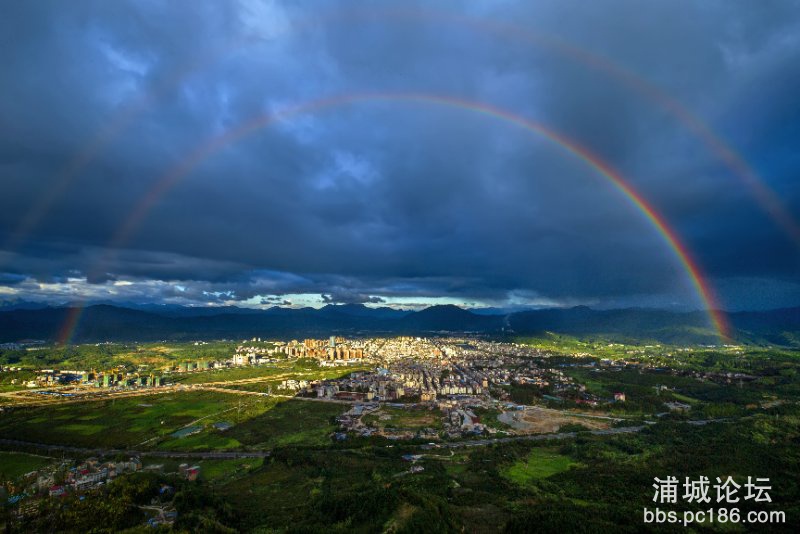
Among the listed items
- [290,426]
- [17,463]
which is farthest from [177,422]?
[17,463]

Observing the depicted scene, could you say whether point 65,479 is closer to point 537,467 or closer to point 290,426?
point 290,426

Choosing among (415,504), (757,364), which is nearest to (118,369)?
(415,504)

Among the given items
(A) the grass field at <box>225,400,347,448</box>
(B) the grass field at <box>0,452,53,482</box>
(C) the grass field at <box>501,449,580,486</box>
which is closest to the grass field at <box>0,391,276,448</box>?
(A) the grass field at <box>225,400,347,448</box>

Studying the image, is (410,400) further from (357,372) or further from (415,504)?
(415,504)

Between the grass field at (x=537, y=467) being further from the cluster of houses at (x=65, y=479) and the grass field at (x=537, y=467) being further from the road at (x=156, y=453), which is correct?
the cluster of houses at (x=65, y=479)

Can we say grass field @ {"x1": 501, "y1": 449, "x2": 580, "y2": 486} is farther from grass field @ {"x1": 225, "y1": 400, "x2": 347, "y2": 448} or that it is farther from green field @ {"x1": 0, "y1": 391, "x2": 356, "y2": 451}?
green field @ {"x1": 0, "y1": 391, "x2": 356, "y2": 451}

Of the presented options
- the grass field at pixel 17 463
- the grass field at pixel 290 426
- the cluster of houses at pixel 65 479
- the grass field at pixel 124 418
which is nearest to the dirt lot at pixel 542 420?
the grass field at pixel 290 426
